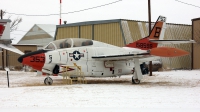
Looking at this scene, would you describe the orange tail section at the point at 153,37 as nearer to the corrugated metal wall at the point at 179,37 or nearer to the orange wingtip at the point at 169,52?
the orange wingtip at the point at 169,52

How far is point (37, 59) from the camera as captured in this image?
15742 mm

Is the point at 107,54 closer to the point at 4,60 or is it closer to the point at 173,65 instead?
the point at 173,65

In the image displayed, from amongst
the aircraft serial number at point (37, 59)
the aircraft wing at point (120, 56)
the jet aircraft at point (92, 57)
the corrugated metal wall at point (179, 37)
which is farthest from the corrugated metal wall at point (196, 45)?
the aircraft serial number at point (37, 59)

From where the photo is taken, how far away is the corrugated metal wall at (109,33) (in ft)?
101

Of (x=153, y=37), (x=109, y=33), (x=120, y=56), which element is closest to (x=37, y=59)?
(x=120, y=56)

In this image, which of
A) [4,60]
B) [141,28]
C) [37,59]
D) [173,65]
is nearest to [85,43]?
[37,59]

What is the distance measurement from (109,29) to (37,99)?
22.0 m

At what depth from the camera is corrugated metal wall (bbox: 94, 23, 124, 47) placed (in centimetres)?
3077

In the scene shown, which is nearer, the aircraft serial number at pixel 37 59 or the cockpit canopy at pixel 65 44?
the aircraft serial number at pixel 37 59

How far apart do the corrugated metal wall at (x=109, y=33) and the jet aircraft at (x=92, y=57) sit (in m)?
11.9

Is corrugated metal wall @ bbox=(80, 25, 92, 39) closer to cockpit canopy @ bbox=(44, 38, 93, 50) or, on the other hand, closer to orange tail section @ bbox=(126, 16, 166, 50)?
orange tail section @ bbox=(126, 16, 166, 50)

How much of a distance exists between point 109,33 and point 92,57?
576 inches

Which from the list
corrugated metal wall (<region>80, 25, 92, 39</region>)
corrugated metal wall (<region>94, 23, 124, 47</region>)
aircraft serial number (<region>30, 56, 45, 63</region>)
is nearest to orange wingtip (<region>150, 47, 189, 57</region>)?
aircraft serial number (<region>30, 56, 45, 63</region>)

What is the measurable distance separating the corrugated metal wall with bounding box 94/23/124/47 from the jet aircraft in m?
11.9
